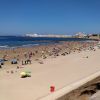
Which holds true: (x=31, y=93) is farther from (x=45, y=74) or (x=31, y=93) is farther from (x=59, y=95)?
(x=45, y=74)

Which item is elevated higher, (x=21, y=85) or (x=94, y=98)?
(x=94, y=98)

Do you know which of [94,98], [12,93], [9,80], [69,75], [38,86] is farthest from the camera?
[69,75]

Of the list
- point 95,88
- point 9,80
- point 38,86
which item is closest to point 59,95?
point 95,88

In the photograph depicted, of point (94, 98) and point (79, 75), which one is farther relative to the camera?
point (79, 75)

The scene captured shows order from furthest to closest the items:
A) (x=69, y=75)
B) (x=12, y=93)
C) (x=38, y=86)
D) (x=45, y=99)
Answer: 1. (x=69, y=75)
2. (x=38, y=86)
3. (x=12, y=93)
4. (x=45, y=99)

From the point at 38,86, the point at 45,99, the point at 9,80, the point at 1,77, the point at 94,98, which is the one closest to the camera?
the point at 94,98

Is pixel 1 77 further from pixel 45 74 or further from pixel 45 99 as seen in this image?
pixel 45 99

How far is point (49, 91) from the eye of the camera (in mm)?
12945

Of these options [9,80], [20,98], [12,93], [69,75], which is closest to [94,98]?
[20,98]

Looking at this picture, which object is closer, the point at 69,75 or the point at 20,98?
the point at 20,98

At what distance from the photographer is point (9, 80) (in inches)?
618

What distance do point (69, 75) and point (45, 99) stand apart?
22.4ft

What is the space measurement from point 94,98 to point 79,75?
932 centimetres

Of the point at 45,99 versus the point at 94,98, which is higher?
the point at 94,98
